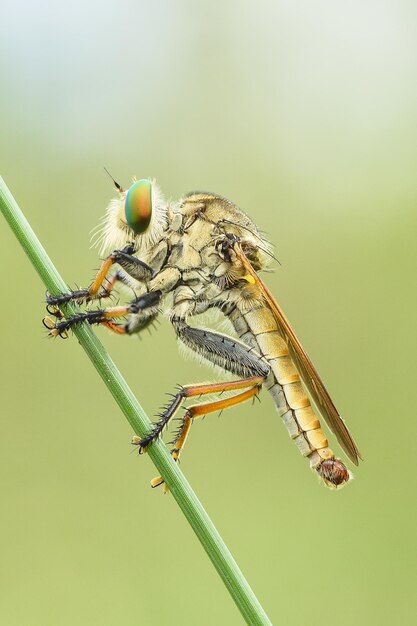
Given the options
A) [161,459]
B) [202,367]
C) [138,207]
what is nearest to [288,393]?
[138,207]

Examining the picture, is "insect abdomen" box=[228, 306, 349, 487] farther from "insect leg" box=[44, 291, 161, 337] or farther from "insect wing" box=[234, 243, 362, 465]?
"insect leg" box=[44, 291, 161, 337]

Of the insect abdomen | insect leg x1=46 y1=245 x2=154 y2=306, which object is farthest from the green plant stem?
the insect abdomen

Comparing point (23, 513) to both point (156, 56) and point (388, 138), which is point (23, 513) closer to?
point (156, 56)

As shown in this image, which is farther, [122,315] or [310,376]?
[310,376]

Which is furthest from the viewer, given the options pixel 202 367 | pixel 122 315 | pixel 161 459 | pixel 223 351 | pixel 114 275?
pixel 202 367

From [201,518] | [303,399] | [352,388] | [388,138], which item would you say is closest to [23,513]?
[352,388]

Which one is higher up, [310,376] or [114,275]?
[114,275]

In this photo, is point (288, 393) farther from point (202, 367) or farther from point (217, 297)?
point (202, 367)

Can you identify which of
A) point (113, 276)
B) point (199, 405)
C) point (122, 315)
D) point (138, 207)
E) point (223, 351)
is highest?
point (138, 207)

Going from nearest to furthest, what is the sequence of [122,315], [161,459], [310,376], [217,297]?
[161,459], [122,315], [310,376], [217,297]
